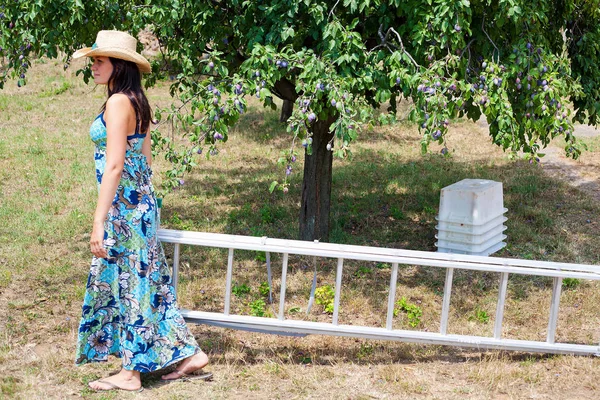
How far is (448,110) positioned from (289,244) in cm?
146

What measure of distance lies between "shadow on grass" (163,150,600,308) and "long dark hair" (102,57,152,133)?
2511 millimetres

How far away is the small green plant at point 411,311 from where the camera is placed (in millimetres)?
5305

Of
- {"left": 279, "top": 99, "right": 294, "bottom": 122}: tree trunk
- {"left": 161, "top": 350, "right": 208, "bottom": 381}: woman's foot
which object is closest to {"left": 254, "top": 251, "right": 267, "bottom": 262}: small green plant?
{"left": 161, "top": 350, "right": 208, "bottom": 381}: woman's foot

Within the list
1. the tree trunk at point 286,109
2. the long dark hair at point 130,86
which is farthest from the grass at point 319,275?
the long dark hair at point 130,86

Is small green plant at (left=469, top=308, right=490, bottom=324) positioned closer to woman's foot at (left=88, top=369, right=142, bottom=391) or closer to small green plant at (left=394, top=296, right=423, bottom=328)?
small green plant at (left=394, top=296, right=423, bottom=328)

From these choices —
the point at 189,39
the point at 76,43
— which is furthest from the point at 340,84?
the point at 76,43

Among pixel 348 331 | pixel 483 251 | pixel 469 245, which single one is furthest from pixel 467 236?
pixel 348 331

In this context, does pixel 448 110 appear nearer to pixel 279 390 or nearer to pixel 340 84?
pixel 340 84

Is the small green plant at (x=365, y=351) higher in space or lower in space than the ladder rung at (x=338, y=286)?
lower

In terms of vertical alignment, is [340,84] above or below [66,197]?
above

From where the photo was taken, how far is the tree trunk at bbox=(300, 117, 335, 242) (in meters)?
6.77

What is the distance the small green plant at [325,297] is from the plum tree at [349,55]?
1.15 m

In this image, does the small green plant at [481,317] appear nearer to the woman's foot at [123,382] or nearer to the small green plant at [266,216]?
the woman's foot at [123,382]

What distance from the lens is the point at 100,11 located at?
591 cm
